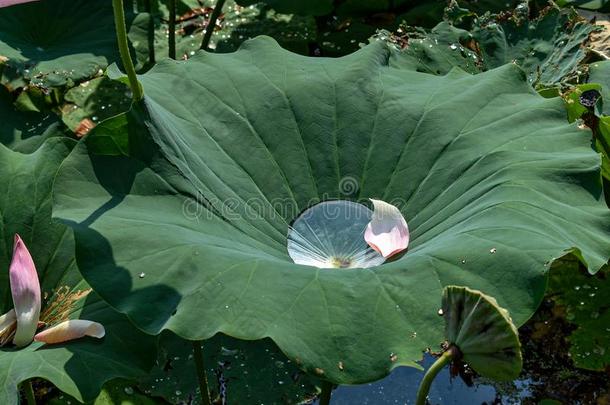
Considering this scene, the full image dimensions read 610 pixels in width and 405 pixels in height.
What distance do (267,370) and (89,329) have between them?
0.60 meters

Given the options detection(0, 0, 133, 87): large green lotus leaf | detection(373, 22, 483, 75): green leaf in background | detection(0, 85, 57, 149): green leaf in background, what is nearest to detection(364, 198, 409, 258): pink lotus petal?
detection(373, 22, 483, 75): green leaf in background

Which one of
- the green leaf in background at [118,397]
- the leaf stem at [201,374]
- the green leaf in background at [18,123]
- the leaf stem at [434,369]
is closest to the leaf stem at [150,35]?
the green leaf in background at [18,123]

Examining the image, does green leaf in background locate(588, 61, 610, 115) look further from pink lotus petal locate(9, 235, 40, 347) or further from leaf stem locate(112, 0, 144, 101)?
pink lotus petal locate(9, 235, 40, 347)

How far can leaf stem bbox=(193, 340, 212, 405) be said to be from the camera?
2134 millimetres

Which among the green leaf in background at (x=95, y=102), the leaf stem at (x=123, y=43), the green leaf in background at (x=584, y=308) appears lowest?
the green leaf in background at (x=95, y=102)

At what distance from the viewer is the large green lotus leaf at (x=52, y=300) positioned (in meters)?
1.88

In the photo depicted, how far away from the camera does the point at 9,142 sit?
2855mm

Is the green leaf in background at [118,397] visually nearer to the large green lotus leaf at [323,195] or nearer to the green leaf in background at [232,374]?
the green leaf in background at [232,374]

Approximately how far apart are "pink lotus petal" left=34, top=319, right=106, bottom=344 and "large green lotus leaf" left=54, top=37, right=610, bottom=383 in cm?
20

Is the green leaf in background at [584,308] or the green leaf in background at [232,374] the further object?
the green leaf in background at [584,308]

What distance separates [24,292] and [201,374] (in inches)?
19.2

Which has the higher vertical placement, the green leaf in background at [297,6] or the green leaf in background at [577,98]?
the green leaf in background at [577,98]

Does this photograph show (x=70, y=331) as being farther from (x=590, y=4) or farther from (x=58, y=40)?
(x=590, y=4)

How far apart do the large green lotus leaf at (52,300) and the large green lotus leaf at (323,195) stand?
20cm
